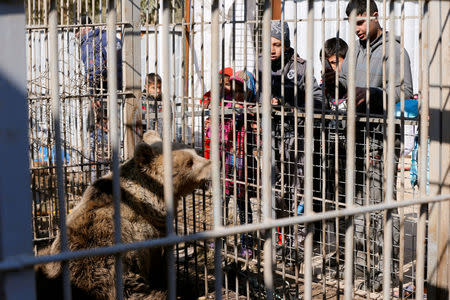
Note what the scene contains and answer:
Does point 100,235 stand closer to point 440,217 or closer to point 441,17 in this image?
point 440,217

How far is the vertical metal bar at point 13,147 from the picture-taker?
5.59ft

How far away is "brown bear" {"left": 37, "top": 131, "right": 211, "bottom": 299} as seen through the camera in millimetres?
3893

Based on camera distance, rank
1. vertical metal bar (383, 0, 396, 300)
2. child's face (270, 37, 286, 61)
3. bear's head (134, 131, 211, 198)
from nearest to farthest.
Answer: vertical metal bar (383, 0, 396, 300)
bear's head (134, 131, 211, 198)
child's face (270, 37, 286, 61)

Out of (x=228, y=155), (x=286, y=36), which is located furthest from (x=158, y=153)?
(x=286, y=36)

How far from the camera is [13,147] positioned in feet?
5.63

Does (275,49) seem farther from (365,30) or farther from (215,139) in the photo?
(215,139)

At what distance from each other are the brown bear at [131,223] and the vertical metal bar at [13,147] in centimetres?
210

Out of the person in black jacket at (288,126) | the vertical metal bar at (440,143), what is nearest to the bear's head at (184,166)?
the person in black jacket at (288,126)

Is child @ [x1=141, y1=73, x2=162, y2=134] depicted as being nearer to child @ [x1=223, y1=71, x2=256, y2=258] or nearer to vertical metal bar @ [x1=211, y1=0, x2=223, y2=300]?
child @ [x1=223, y1=71, x2=256, y2=258]

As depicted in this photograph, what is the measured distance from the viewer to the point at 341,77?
5641 mm

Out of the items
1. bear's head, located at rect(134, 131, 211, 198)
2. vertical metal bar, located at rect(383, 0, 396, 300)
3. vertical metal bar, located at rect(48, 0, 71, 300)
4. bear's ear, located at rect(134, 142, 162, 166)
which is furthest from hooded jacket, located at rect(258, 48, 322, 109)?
vertical metal bar, located at rect(48, 0, 71, 300)

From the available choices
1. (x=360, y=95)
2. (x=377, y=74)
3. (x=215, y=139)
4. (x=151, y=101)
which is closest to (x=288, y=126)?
(x=360, y=95)

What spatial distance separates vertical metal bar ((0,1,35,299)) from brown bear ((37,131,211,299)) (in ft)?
6.89

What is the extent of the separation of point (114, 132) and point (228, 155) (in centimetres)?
378
